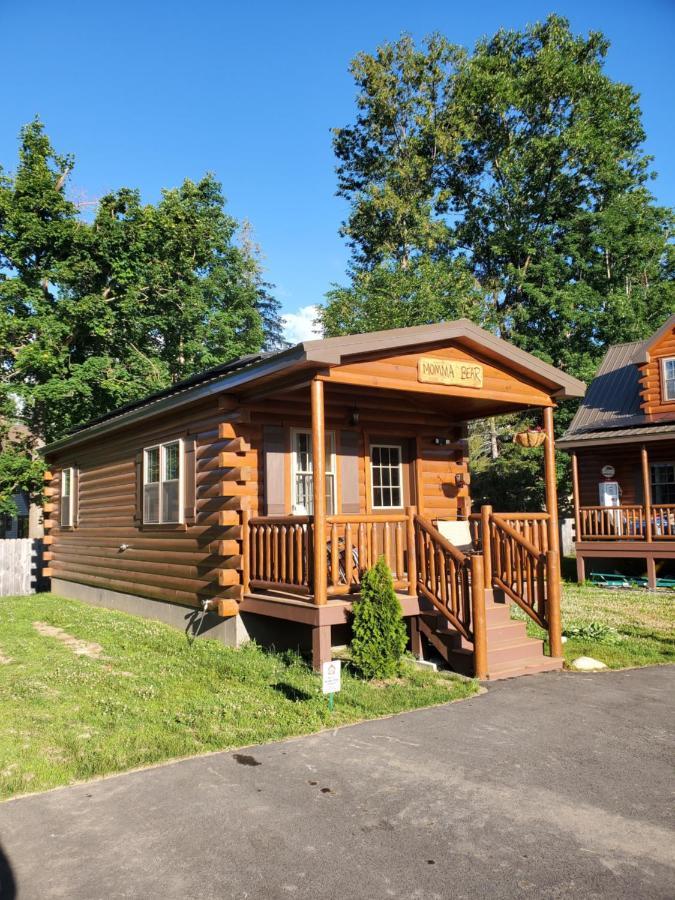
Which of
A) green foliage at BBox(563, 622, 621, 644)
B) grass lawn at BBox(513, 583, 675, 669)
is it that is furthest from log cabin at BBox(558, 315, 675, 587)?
green foliage at BBox(563, 622, 621, 644)

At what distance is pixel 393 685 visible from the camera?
7230 mm

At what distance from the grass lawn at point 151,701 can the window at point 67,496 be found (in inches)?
244

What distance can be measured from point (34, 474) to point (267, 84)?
47.3ft

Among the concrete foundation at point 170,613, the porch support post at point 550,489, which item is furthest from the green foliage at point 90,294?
the porch support post at point 550,489

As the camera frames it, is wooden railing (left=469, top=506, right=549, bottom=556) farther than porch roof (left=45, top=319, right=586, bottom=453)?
Yes

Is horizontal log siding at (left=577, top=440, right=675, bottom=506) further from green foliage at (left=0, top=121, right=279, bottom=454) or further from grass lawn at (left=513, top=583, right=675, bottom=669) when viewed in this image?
green foliage at (left=0, top=121, right=279, bottom=454)

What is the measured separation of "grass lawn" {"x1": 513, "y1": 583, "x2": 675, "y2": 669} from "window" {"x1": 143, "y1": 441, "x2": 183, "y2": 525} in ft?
18.8

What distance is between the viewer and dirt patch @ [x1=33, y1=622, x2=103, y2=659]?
30.5 feet

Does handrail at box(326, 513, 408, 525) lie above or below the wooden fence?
above

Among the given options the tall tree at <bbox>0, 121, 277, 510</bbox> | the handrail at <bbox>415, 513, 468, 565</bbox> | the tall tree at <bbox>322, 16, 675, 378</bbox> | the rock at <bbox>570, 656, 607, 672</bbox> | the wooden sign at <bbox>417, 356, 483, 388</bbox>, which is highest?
the tall tree at <bbox>322, 16, 675, 378</bbox>

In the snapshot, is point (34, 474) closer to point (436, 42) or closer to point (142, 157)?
point (142, 157)

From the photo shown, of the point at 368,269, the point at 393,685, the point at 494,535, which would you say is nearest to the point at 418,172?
the point at 368,269

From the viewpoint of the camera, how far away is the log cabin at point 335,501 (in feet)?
25.9

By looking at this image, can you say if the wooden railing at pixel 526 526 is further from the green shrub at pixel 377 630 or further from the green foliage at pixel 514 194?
the green foliage at pixel 514 194
